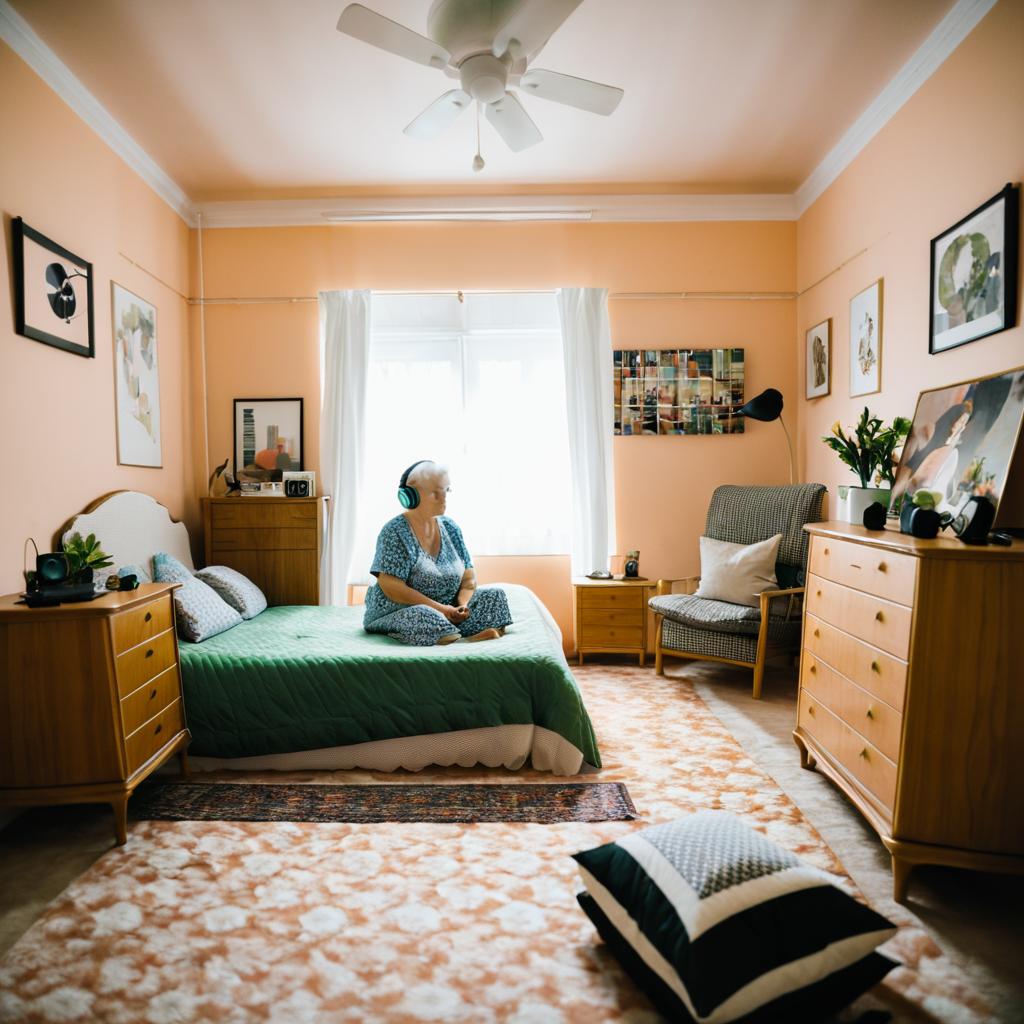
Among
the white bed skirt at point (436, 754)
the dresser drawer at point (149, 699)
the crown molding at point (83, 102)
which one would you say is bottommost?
the white bed skirt at point (436, 754)

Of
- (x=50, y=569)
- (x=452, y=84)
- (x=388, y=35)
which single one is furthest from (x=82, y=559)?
(x=452, y=84)

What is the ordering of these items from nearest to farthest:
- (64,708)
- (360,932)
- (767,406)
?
(360,932) → (64,708) → (767,406)

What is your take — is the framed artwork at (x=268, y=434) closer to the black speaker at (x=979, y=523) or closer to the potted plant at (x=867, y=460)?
the potted plant at (x=867, y=460)

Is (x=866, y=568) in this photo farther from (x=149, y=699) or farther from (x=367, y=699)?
(x=149, y=699)

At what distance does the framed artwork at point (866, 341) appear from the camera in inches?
144

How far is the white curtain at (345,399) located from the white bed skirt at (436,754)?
1.93 m

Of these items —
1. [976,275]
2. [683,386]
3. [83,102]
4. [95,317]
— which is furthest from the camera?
[683,386]

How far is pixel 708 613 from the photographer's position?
159 inches

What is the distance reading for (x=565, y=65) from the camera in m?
3.27

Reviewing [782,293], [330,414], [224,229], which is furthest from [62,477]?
[782,293]

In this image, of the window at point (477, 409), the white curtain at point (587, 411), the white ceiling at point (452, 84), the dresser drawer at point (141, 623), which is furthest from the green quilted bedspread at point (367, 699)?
the white ceiling at point (452, 84)

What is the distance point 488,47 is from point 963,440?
237 cm

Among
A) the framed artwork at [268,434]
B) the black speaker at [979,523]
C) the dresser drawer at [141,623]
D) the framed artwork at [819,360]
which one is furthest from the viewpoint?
the framed artwork at [268,434]

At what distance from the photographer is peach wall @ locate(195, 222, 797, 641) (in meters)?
4.77
